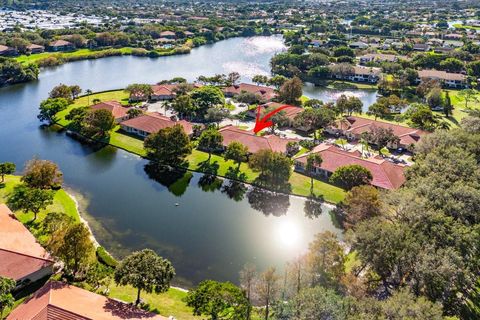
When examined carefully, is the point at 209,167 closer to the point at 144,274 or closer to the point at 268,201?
the point at 268,201

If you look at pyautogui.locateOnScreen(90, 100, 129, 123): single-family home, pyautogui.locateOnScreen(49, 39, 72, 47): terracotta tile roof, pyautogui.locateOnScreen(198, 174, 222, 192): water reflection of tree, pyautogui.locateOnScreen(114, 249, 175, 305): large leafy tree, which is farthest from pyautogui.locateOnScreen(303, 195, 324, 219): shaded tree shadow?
pyautogui.locateOnScreen(49, 39, 72, 47): terracotta tile roof

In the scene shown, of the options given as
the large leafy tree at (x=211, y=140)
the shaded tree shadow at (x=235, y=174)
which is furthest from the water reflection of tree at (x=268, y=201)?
the large leafy tree at (x=211, y=140)

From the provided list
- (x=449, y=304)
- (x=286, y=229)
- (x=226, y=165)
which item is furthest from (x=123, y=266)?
(x=226, y=165)

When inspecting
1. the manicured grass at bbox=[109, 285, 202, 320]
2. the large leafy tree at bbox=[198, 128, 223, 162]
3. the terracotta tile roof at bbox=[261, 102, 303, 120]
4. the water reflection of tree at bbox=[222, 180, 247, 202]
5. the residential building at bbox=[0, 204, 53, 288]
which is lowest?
the water reflection of tree at bbox=[222, 180, 247, 202]

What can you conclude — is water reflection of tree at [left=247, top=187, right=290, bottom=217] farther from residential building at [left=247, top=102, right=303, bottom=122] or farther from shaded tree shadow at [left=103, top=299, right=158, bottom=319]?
residential building at [left=247, top=102, right=303, bottom=122]

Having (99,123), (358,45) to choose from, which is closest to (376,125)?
(99,123)

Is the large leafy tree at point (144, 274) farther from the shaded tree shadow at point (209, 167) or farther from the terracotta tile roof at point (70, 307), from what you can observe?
the shaded tree shadow at point (209, 167)
